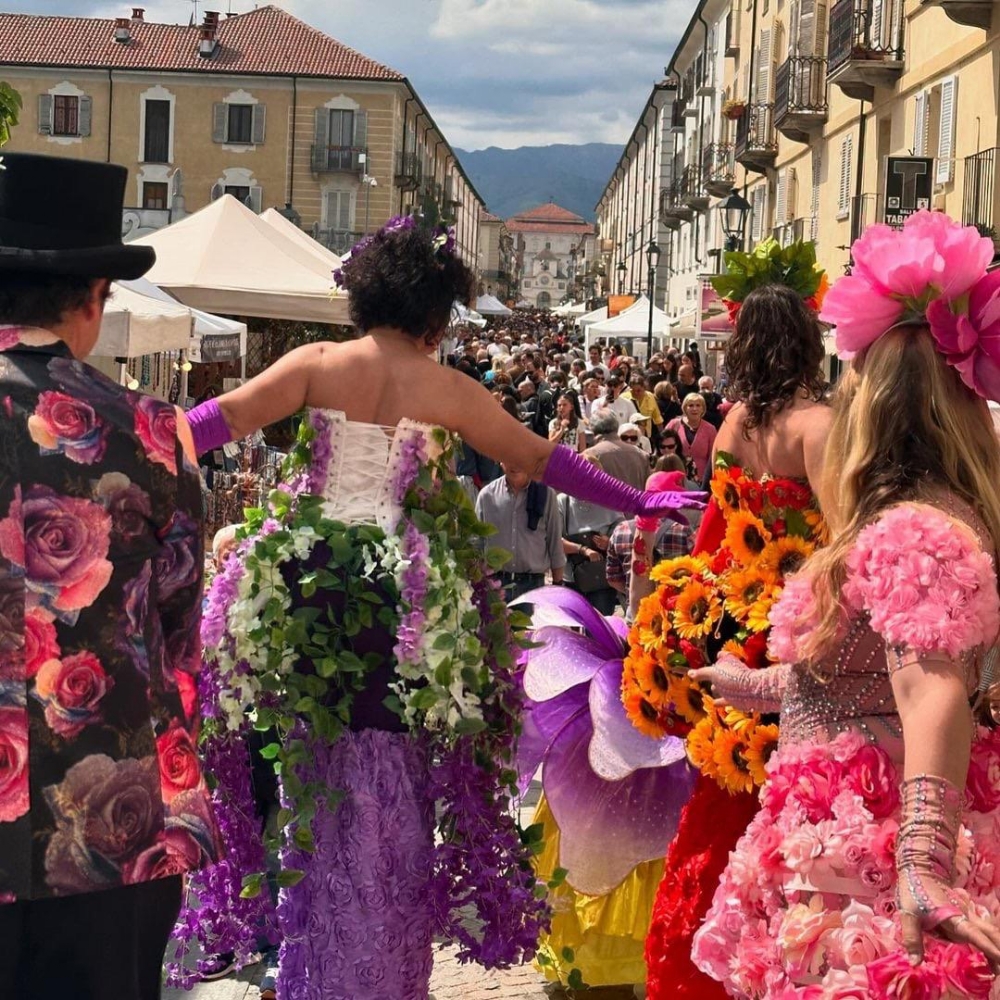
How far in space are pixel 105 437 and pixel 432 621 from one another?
1626 mm

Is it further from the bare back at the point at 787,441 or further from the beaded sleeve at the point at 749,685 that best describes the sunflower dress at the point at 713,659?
the beaded sleeve at the point at 749,685

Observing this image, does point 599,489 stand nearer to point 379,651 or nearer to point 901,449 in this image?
point 379,651

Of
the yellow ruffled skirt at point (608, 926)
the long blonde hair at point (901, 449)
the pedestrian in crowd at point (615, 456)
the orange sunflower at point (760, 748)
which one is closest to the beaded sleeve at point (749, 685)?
the long blonde hair at point (901, 449)

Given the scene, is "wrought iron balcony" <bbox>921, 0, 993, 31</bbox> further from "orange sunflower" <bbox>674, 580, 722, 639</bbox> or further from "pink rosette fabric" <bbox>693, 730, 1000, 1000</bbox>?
"pink rosette fabric" <bbox>693, 730, 1000, 1000</bbox>

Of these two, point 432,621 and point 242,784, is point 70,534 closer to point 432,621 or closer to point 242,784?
point 432,621

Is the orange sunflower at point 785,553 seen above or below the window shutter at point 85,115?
below

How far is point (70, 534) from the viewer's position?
2699 millimetres

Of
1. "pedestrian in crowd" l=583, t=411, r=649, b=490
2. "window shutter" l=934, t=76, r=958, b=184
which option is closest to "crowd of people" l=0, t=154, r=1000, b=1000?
"pedestrian in crowd" l=583, t=411, r=649, b=490

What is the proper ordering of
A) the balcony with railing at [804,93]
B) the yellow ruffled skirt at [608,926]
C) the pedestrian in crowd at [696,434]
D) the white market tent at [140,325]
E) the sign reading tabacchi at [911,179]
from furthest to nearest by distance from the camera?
the balcony with railing at [804,93] < the sign reading tabacchi at [911,179] < the pedestrian in crowd at [696,434] < the white market tent at [140,325] < the yellow ruffled skirt at [608,926]

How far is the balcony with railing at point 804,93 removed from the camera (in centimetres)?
3148

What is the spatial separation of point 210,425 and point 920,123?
21107mm

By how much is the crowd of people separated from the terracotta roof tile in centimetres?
5713

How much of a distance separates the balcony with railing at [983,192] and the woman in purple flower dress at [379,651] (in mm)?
16278

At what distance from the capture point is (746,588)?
4398 millimetres
